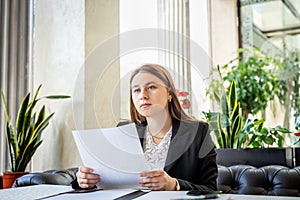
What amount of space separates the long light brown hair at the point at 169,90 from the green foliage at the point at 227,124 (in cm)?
85

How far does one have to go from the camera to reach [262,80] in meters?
3.69

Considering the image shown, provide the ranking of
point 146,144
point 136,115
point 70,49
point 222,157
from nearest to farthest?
point 146,144 < point 136,115 < point 222,157 < point 70,49

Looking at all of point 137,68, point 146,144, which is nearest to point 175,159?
point 146,144

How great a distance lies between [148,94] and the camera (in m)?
1.40

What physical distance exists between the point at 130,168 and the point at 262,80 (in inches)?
113

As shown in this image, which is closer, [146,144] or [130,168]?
[130,168]

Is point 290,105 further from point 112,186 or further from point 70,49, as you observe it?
point 112,186

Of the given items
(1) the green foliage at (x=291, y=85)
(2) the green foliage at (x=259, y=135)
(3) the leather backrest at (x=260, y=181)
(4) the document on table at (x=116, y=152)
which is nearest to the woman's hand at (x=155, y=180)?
(4) the document on table at (x=116, y=152)

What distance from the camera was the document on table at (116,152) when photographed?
1.05 m

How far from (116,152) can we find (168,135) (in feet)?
1.61

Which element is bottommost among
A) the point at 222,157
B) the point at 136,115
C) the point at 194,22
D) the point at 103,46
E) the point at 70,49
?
the point at 222,157

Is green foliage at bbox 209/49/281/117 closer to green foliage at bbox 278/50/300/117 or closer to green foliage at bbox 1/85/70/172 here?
green foliage at bbox 278/50/300/117

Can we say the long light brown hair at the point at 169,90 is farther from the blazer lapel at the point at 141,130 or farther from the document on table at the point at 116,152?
the document on table at the point at 116,152

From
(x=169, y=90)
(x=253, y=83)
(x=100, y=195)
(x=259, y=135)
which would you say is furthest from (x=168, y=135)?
(x=253, y=83)
